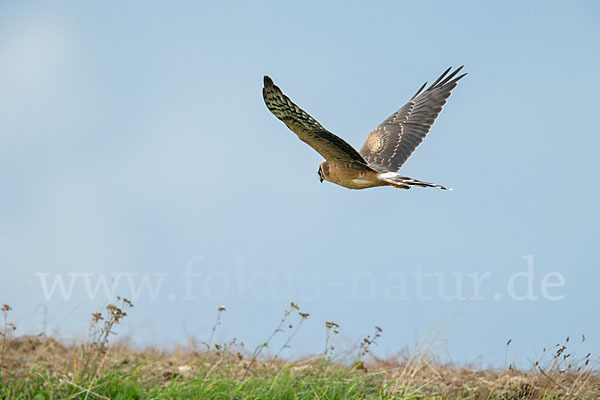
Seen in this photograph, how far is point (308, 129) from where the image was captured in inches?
204

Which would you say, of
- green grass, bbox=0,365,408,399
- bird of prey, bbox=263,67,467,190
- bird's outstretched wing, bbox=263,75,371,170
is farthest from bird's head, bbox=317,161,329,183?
green grass, bbox=0,365,408,399

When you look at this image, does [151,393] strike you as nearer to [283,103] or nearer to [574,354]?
[283,103]

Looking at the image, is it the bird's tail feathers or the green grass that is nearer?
the green grass

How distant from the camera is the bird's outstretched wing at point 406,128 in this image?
24.8 feet

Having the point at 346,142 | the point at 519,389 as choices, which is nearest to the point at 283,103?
the point at 346,142

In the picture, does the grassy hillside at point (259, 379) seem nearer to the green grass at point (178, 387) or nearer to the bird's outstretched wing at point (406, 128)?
the green grass at point (178, 387)

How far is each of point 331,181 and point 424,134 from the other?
6.38 feet

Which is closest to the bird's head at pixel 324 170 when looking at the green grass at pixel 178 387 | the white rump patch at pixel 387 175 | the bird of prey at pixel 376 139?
the bird of prey at pixel 376 139

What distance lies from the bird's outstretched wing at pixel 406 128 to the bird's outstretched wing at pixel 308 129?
124 cm

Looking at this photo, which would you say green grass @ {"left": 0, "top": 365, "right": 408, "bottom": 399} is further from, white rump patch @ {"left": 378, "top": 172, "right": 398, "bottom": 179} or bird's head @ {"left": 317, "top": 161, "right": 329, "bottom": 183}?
bird's head @ {"left": 317, "top": 161, "right": 329, "bottom": 183}

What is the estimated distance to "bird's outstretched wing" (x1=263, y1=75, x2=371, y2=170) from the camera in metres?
4.72

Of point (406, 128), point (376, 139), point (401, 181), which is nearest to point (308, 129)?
point (401, 181)

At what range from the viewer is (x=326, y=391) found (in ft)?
16.5

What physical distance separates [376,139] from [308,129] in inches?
123
